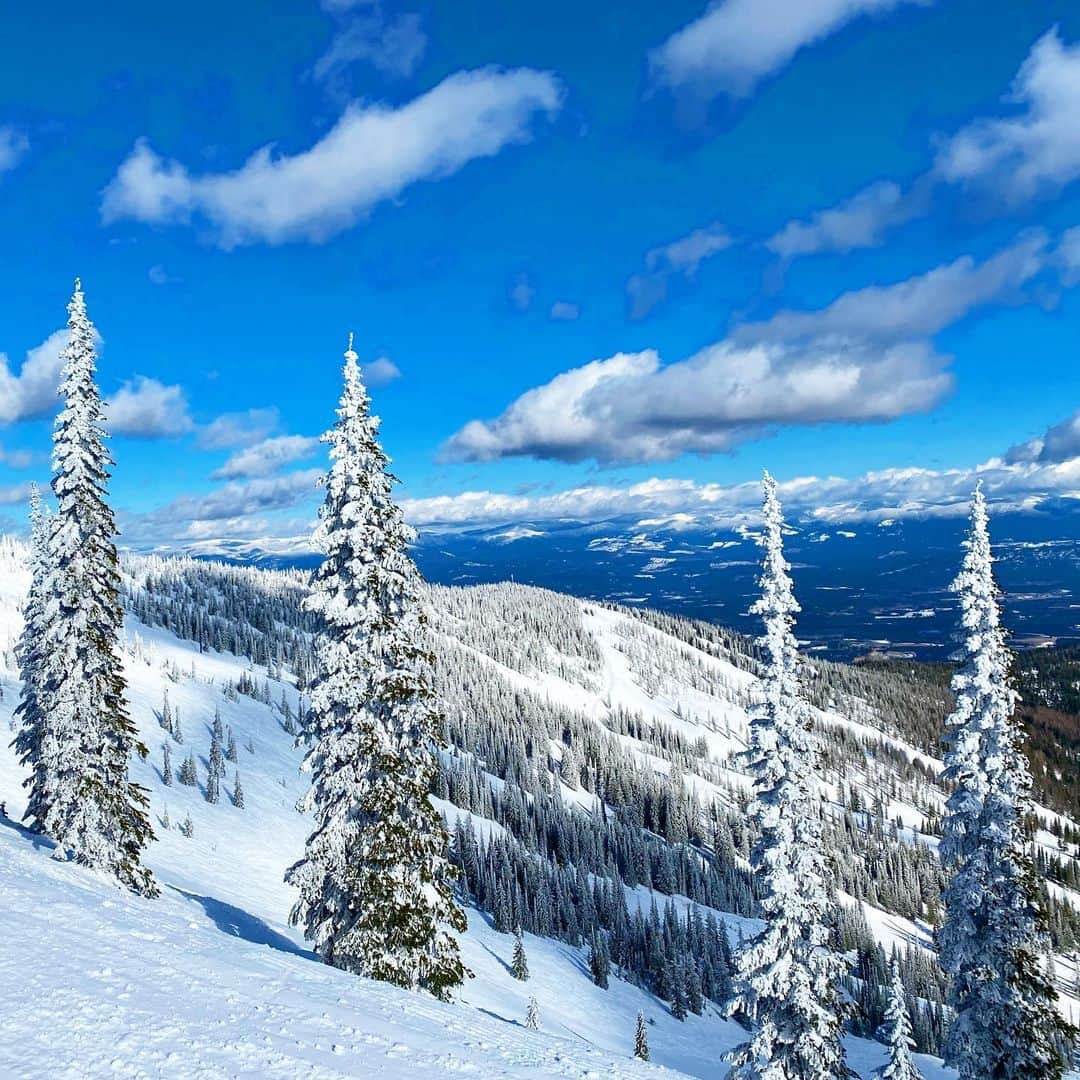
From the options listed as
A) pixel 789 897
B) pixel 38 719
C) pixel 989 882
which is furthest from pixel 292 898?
pixel 989 882

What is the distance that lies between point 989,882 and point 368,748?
775 inches

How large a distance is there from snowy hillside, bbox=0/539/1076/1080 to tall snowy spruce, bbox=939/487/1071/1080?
778 cm

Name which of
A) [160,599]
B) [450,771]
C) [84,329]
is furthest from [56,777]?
[160,599]

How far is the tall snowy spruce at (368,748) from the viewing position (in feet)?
64.6

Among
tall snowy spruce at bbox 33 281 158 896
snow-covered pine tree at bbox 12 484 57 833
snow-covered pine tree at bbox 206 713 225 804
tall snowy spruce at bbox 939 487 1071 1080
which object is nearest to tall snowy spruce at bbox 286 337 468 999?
tall snowy spruce at bbox 33 281 158 896

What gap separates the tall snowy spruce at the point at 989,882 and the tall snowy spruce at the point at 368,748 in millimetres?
15997

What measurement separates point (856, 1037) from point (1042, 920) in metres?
81.9

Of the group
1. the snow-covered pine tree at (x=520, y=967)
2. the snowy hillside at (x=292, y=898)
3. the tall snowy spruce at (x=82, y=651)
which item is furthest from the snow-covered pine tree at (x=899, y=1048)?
the snow-covered pine tree at (x=520, y=967)

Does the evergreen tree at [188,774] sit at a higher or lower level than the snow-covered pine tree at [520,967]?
higher

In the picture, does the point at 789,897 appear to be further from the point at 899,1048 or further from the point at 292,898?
the point at 292,898

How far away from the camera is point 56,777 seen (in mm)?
27844

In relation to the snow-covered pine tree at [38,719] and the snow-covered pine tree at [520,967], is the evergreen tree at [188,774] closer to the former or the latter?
the snow-covered pine tree at [520,967]

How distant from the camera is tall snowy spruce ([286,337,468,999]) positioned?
19.7 metres

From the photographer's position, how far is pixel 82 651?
2775 centimetres
